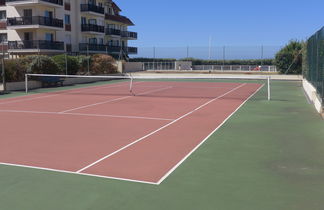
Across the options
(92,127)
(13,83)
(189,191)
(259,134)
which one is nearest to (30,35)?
(13,83)

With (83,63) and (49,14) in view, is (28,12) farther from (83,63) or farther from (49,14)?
(83,63)

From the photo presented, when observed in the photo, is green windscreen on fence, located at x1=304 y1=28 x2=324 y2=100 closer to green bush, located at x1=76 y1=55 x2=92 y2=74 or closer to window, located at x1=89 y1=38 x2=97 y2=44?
green bush, located at x1=76 y1=55 x2=92 y2=74

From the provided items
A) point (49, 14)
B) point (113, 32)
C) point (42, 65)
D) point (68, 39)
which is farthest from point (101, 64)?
point (113, 32)

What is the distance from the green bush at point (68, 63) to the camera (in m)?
29.7

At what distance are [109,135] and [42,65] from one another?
18460 mm

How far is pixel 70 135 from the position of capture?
31.4ft

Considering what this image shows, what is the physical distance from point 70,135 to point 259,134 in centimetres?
487

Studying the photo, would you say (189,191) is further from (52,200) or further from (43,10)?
(43,10)

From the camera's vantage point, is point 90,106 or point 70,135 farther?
point 90,106

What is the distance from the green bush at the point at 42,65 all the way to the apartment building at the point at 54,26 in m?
8.27

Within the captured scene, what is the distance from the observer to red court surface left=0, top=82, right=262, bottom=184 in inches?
271

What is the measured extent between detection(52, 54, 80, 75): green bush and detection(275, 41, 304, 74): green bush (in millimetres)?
19229

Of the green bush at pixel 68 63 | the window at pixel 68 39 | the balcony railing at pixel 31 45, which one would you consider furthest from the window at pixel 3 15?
the green bush at pixel 68 63

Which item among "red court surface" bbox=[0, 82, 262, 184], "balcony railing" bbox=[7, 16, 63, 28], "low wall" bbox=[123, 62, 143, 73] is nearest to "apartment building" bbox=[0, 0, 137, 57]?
"balcony railing" bbox=[7, 16, 63, 28]
